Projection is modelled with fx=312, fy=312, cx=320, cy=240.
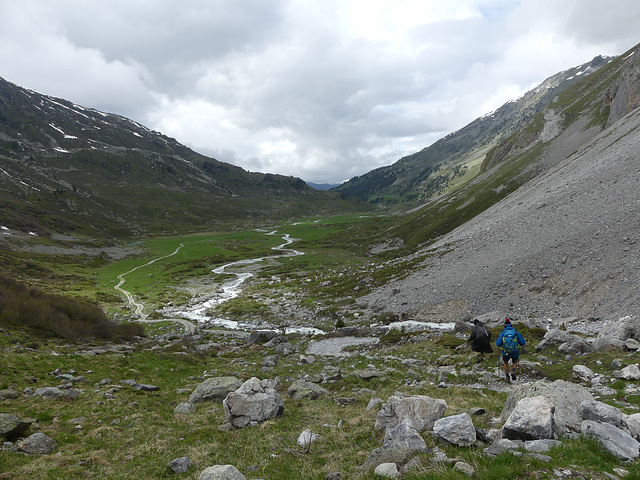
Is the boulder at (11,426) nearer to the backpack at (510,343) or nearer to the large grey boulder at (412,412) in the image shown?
the large grey boulder at (412,412)

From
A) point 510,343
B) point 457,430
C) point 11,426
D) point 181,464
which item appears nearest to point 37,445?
point 11,426

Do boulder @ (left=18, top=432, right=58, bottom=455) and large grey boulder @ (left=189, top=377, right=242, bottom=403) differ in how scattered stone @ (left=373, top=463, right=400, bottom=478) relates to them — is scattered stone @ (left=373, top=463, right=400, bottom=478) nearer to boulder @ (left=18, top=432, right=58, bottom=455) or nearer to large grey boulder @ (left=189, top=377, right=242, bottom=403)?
boulder @ (left=18, top=432, right=58, bottom=455)

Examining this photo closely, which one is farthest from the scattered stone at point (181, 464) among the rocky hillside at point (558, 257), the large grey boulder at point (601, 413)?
the rocky hillside at point (558, 257)

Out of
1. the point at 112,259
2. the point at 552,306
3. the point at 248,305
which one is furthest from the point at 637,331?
the point at 112,259

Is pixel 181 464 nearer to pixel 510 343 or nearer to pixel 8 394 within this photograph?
pixel 8 394

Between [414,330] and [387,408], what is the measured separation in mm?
26339

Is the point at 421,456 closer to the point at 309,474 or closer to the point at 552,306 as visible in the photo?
the point at 309,474

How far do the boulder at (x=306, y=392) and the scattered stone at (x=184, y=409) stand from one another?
5798 mm

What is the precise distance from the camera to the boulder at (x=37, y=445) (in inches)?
493

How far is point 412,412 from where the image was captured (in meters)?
12.7

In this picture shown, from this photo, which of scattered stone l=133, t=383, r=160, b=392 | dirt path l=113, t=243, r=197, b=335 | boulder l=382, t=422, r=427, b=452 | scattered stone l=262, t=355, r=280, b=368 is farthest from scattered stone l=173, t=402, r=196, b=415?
dirt path l=113, t=243, r=197, b=335

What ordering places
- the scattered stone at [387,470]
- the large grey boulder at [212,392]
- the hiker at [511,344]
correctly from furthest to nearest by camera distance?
the large grey boulder at [212,392], the hiker at [511,344], the scattered stone at [387,470]

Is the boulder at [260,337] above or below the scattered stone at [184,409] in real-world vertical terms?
below

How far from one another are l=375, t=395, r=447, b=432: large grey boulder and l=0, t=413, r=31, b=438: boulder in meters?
15.5
